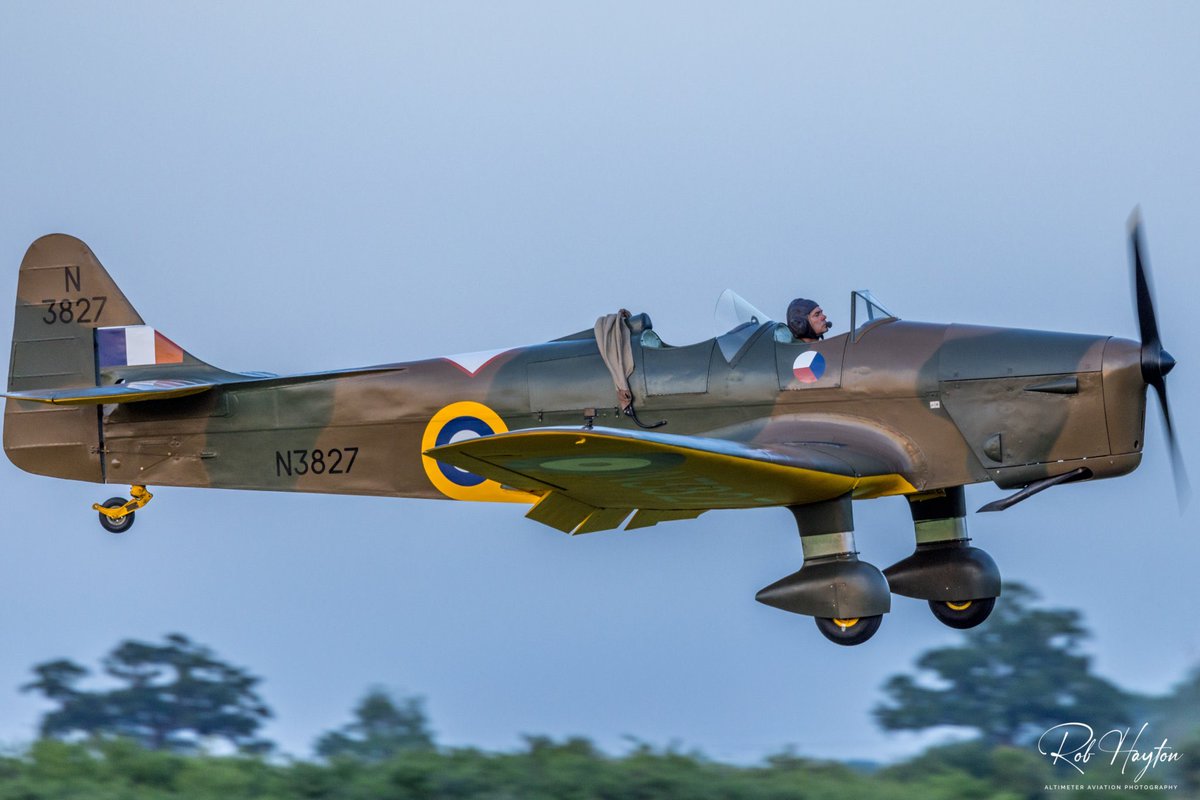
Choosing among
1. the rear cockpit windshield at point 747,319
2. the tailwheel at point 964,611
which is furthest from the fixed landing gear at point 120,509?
the tailwheel at point 964,611

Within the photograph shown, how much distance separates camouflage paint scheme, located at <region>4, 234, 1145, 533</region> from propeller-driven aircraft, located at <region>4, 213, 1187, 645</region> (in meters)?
0.02

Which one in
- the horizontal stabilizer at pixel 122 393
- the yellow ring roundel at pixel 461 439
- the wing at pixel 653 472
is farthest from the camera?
the horizontal stabilizer at pixel 122 393

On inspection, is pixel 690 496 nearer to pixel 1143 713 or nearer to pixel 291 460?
pixel 291 460

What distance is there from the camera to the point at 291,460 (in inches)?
432

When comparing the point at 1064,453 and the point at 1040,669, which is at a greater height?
the point at 1064,453

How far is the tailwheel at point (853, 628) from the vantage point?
9438mm

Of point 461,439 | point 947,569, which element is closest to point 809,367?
point 947,569

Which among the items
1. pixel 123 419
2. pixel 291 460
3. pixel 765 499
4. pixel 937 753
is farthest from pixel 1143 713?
pixel 123 419

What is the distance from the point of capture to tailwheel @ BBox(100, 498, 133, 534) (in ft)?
37.3

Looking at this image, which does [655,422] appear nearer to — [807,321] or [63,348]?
[807,321]

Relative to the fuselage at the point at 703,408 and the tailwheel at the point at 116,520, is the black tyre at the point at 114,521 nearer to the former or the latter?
the tailwheel at the point at 116,520

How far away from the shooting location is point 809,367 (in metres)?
10.0

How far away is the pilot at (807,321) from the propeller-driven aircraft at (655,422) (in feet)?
0.20

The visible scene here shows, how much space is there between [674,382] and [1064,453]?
254 cm
